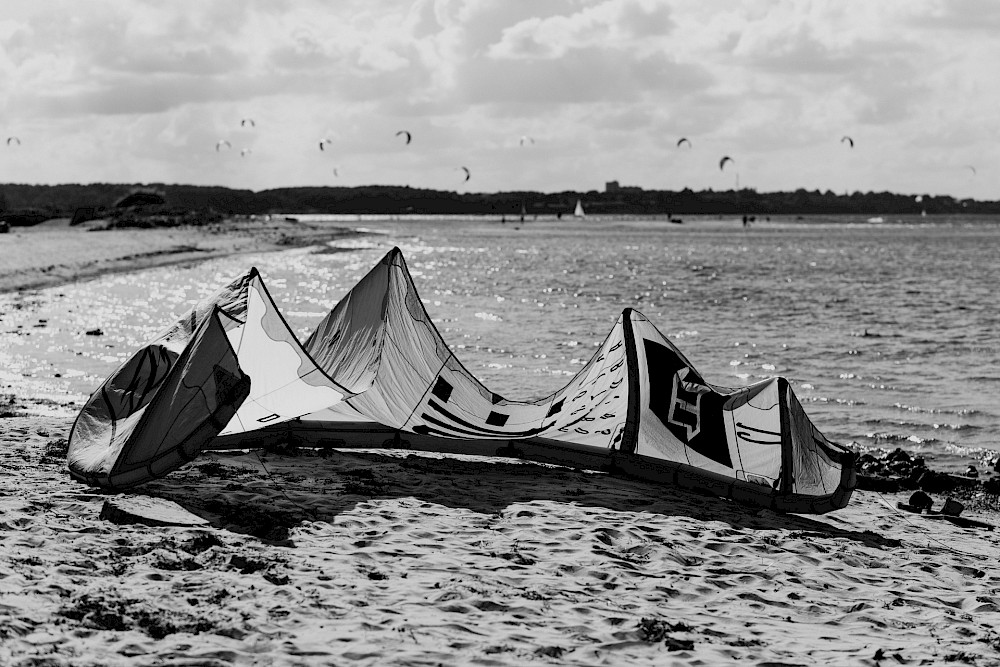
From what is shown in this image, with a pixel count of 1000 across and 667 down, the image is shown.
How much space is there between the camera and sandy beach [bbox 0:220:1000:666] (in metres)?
5.96

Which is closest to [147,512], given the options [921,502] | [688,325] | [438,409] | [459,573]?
[459,573]

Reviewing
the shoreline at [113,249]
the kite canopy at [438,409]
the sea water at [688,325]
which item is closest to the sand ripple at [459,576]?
the kite canopy at [438,409]

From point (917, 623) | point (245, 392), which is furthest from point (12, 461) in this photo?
point (917, 623)

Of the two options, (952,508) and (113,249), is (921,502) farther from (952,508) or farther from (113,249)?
(113,249)

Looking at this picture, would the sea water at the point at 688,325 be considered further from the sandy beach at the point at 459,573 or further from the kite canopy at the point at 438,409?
the sandy beach at the point at 459,573

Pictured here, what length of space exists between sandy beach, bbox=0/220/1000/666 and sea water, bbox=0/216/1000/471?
5.19 meters

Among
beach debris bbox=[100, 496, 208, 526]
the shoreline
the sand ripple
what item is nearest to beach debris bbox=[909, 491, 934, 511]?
the sand ripple

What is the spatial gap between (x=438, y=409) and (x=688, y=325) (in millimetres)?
18909

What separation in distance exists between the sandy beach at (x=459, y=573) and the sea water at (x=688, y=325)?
204 inches

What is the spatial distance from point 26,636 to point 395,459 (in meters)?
5.63

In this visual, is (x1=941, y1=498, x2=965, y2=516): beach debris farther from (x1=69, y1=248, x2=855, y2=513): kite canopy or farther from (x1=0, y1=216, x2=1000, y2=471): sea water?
(x1=0, y1=216, x2=1000, y2=471): sea water

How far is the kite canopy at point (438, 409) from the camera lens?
9531mm

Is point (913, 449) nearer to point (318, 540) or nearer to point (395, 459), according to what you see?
point (395, 459)

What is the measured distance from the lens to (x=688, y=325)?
29547mm
